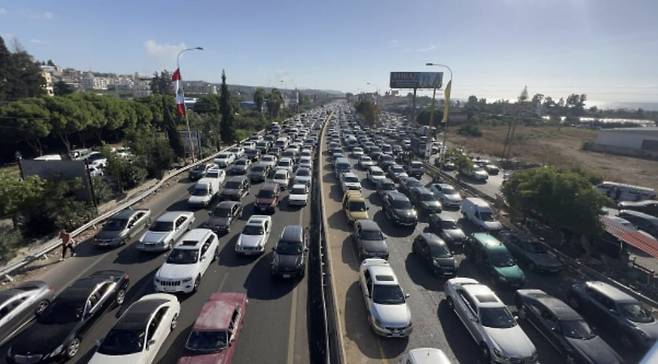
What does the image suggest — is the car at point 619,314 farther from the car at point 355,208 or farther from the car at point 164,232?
the car at point 164,232

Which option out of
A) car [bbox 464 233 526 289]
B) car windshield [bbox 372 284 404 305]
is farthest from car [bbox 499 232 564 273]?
car windshield [bbox 372 284 404 305]

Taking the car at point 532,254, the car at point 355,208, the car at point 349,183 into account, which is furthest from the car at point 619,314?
the car at point 349,183

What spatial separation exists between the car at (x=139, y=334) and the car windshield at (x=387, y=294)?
25.5 ft

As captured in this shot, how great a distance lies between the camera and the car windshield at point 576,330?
11031mm

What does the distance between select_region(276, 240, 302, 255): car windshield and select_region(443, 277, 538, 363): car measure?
7.35 m

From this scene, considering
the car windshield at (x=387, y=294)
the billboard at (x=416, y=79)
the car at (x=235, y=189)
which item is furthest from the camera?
the billboard at (x=416, y=79)

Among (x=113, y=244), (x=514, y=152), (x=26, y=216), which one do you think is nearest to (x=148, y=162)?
(x=26, y=216)

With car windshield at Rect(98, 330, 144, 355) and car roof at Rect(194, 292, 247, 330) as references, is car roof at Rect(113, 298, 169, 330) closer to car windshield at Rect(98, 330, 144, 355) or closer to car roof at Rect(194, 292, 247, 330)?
car windshield at Rect(98, 330, 144, 355)

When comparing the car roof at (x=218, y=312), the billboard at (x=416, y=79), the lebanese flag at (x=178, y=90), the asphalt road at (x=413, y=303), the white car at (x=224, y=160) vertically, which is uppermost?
the billboard at (x=416, y=79)

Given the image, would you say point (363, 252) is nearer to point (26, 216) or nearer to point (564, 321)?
point (564, 321)

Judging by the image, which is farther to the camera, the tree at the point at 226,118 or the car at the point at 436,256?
the tree at the point at 226,118

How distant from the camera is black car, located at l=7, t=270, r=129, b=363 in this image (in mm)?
9461

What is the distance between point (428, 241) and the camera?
56.1ft

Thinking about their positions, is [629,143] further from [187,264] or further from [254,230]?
[187,264]
